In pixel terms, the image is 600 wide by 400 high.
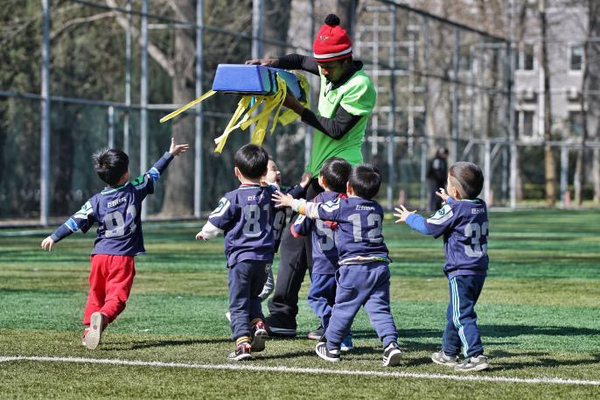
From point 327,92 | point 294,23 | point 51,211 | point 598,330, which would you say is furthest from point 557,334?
point 294,23

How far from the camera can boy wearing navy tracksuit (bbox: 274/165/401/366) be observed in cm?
761

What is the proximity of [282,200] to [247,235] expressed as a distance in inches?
11.9

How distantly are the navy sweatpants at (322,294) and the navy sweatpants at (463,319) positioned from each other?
1001 mm

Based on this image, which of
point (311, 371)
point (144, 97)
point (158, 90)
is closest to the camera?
point (311, 371)

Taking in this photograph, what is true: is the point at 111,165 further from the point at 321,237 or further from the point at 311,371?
the point at 311,371

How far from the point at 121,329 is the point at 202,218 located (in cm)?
2052

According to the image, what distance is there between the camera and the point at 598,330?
30.5 feet

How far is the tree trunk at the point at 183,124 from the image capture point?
95.5ft

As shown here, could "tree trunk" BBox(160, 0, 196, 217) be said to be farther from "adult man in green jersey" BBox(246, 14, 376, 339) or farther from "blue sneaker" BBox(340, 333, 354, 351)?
"blue sneaker" BBox(340, 333, 354, 351)

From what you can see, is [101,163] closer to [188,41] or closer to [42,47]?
[42,47]

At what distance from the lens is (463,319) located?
737 cm

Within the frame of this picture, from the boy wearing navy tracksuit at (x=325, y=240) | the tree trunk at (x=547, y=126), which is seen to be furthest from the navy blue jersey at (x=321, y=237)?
the tree trunk at (x=547, y=126)

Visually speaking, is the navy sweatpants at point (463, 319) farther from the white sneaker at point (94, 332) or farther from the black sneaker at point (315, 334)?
the white sneaker at point (94, 332)

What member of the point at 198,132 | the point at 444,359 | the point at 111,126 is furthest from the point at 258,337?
the point at 198,132
